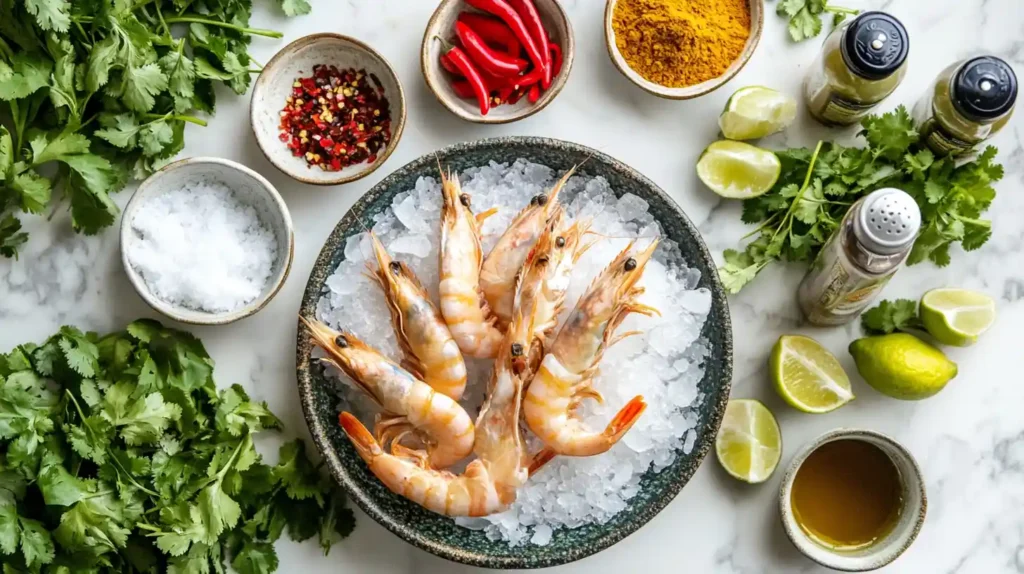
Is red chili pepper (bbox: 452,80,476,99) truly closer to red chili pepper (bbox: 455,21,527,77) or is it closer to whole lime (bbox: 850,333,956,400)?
red chili pepper (bbox: 455,21,527,77)

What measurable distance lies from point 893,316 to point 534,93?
119cm

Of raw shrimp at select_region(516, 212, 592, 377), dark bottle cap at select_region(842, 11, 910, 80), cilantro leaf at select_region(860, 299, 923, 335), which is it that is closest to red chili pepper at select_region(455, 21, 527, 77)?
raw shrimp at select_region(516, 212, 592, 377)

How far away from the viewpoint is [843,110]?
251cm

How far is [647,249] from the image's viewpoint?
2344 mm

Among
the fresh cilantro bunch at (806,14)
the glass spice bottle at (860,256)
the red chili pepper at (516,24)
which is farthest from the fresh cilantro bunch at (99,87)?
the glass spice bottle at (860,256)

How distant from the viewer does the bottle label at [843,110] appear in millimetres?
2480

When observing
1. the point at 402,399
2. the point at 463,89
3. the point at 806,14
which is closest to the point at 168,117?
the point at 463,89

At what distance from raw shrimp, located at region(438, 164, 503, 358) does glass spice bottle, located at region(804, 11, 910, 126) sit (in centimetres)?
102

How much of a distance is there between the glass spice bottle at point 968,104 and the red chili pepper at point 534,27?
40.6 inches

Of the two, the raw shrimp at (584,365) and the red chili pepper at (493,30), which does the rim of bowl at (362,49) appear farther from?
the raw shrimp at (584,365)

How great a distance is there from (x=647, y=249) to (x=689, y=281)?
0.68 feet

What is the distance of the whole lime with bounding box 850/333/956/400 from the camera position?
2.47 m

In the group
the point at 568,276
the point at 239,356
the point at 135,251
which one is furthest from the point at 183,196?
the point at 568,276

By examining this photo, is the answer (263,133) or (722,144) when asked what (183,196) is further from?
(722,144)
